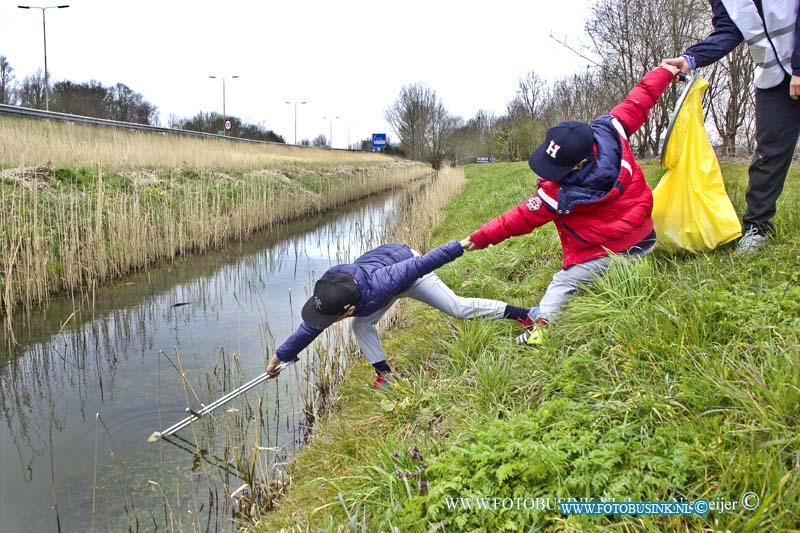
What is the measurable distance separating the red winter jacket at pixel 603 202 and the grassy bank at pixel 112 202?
18.0ft

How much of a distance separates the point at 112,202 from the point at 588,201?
791cm

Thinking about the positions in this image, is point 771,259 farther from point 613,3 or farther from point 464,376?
point 613,3

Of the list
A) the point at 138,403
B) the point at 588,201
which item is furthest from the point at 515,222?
the point at 138,403

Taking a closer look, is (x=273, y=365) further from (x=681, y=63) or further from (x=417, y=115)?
(x=417, y=115)

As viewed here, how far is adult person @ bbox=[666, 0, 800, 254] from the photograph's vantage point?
9.72ft

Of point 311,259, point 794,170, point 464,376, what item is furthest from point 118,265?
point 794,170

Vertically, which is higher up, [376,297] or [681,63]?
[681,63]

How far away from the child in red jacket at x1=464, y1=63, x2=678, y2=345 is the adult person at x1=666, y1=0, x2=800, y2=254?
1.24ft

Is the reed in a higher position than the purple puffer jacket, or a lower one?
higher

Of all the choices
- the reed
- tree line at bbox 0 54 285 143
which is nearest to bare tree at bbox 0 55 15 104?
tree line at bbox 0 54 285 143

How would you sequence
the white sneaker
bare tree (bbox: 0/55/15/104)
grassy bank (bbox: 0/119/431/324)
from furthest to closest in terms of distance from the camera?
bare tree (bbox: 0/55/15/104), grassy bank (bbox: 0/119/431/324), the white sneaker

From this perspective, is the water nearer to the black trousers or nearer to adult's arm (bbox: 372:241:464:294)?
adult's arm (bbox: 372:241:464:294)

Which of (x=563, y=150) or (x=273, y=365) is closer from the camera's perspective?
(x=563, y=150)

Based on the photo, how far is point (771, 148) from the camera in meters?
3.18
